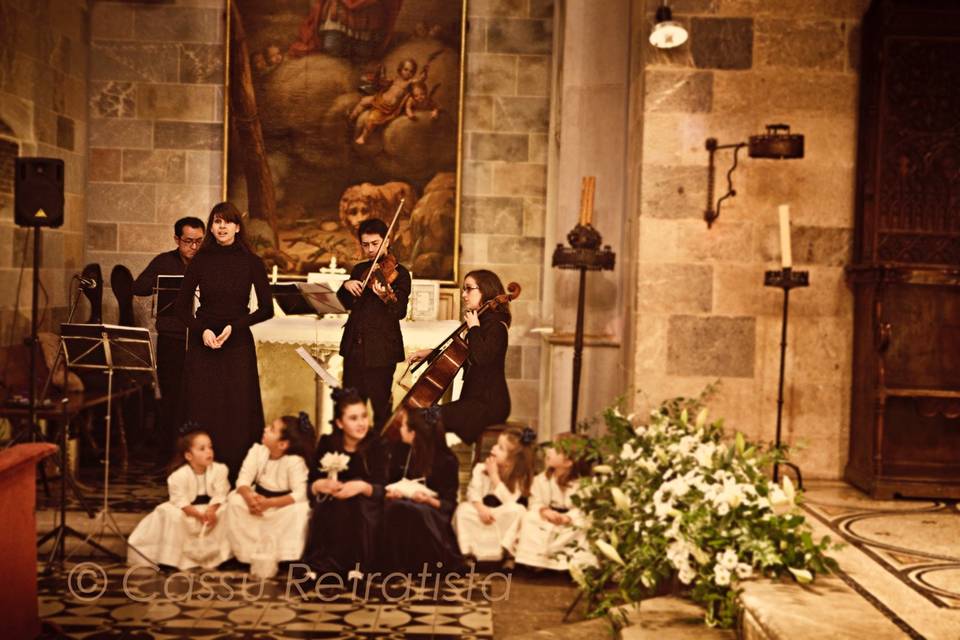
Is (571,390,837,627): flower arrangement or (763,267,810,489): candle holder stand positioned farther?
(763,267,810,489): candle holder stand

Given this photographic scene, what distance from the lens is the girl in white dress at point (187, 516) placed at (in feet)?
16.9

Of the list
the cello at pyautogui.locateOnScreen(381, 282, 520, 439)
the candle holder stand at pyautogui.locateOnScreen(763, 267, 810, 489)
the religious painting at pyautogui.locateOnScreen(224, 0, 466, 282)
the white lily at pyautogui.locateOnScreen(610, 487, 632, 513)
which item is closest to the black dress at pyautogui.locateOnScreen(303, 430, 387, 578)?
the cello at pyautogui.locateOnScreen(381, 282, 520, 439)

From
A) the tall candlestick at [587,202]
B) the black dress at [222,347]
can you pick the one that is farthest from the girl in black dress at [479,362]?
the black dress at [222,347]

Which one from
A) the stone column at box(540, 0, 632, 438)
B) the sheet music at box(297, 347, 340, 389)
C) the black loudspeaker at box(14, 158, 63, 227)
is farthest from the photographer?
the stone column at box(540, 0, 632, 438)

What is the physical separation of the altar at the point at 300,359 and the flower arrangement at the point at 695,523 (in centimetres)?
185

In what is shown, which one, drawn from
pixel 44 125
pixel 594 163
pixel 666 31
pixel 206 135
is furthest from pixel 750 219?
pixel 44 125

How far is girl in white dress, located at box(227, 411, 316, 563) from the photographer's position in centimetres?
517

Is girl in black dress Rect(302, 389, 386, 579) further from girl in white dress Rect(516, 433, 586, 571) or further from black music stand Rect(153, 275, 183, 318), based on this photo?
black music stand Rect(153, 275, 183, 318)

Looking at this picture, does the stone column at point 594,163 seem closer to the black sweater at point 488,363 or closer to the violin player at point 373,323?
the black sweater at point 488,363

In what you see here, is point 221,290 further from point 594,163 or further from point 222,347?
point 594,163

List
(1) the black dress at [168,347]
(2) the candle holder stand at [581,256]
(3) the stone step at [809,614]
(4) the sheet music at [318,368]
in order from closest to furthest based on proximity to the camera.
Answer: (3) the stone step at [809,614]
(4) the sheet music at [318,368]
(2) the candle holder stand at [581,256]
(1) the black dress at [168,347]

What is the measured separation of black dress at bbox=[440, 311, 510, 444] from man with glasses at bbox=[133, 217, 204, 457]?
1.65m

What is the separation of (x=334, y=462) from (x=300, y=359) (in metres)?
0.97

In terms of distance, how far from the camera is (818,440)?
557 centimetres
